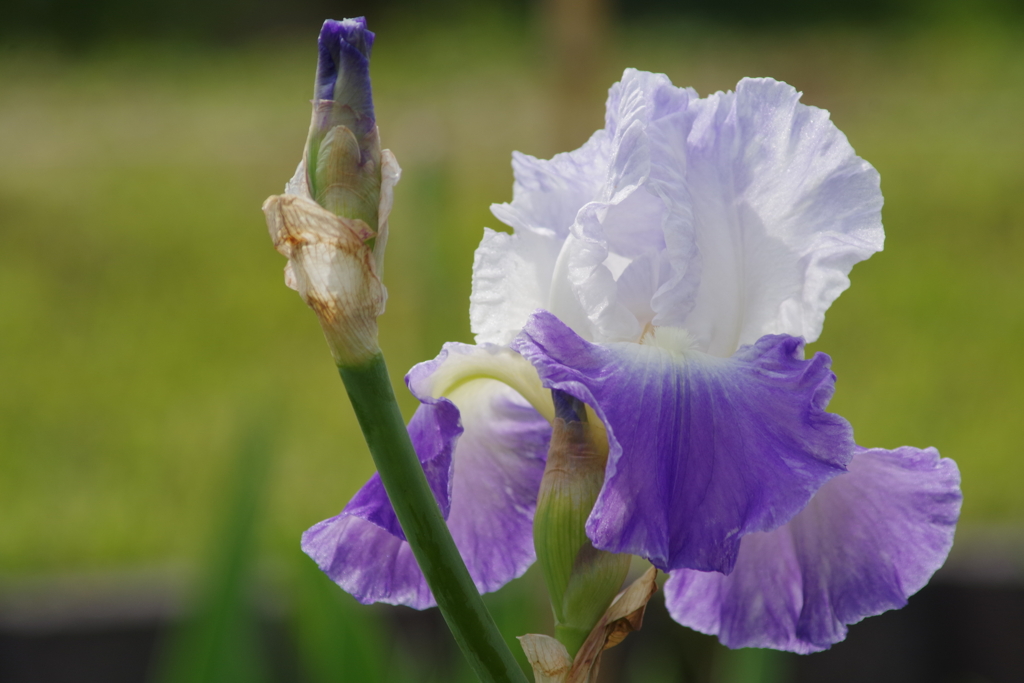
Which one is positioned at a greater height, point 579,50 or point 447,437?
point 579,50

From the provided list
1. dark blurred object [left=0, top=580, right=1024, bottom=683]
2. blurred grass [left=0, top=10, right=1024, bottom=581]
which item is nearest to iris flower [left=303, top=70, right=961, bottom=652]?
blurred grass [left=0, top=10, right=1024, bottom=581]

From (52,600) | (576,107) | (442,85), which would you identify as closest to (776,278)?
(576,107)

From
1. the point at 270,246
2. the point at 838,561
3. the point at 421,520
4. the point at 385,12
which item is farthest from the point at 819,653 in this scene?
the point at 385,12

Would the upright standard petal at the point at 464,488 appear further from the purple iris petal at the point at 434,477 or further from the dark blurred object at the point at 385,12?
the dark blurred object at the point at 385,12

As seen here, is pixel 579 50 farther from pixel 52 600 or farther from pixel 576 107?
pixel 52 600

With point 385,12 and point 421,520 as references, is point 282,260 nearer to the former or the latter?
point 421,520
